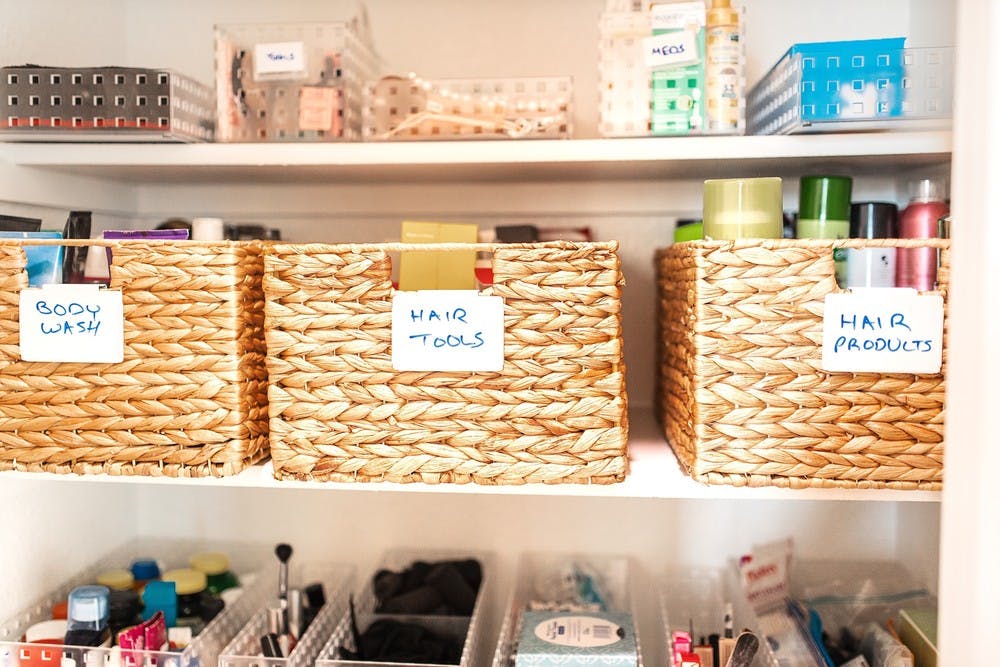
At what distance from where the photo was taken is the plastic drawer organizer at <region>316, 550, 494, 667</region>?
1.00 m

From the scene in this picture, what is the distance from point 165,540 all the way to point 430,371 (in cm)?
74

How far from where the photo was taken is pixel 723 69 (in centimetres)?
96

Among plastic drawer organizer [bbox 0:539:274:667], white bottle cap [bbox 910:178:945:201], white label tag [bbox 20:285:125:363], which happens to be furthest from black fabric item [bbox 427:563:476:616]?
white bottle cap [bbox 910:178:945:201]

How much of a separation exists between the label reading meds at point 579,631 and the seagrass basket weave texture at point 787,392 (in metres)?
0.28

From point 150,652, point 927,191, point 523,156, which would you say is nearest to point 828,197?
point 927,191

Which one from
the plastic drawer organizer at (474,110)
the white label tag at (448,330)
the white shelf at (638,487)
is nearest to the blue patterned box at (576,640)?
the white shelf at (638,487)

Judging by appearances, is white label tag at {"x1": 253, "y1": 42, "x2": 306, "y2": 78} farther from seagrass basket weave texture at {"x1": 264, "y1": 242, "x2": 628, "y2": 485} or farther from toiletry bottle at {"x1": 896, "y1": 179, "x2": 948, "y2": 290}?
toiletry bottle at {"x1": 896, "y1": 179, "x2": 948, "y2": 290}

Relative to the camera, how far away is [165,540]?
1346 millimetres

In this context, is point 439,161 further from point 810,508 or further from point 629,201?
point 810,508

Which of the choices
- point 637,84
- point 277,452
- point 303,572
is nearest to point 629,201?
point 637,84

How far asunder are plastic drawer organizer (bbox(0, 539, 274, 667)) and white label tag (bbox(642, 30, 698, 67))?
2.93ft

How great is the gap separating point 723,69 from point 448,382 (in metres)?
0.48

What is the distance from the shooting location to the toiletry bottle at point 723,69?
3.13ft

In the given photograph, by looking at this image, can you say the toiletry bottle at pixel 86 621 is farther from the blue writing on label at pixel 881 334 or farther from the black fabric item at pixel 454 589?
the blue writing on label at pixel 881 334
